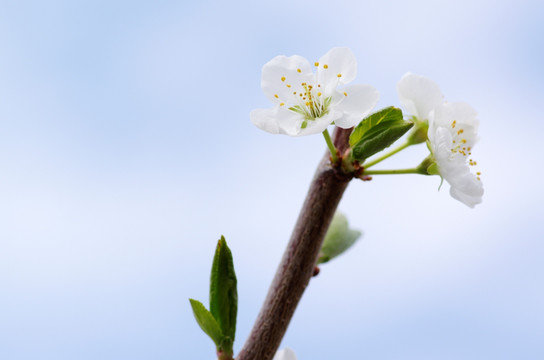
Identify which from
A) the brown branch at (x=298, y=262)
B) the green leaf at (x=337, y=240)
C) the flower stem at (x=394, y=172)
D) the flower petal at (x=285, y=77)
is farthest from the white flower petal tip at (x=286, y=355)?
the flower petal at (x=285, y=77)

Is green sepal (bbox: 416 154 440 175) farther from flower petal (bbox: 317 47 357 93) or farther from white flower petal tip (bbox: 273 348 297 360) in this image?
white flower petal tip (bbox: 273 348 297 360)

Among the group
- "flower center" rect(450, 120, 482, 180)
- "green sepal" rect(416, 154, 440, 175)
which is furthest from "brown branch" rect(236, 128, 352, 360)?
"flower center" rect(450, 120, 482, 180)

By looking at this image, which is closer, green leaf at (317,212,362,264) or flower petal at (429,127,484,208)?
flower petal at (429,127,484,208)

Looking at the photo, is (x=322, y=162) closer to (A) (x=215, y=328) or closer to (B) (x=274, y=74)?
(B) (x=274, y=74)

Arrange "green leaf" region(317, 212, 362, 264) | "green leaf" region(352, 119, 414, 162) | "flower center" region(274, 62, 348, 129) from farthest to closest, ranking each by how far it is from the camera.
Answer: "green leaf" region(317, 212, 362, 264), "flower center" region(274, 62, 348, 129), "green leaf" region(352, 119, 414, 162)

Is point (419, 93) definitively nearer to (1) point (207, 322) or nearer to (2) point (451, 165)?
(2) point (451, 165)

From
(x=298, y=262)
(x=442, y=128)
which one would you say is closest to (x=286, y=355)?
(x=298, y=262)

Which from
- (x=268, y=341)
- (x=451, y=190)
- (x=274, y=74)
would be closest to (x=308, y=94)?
(x=274, y=74)
